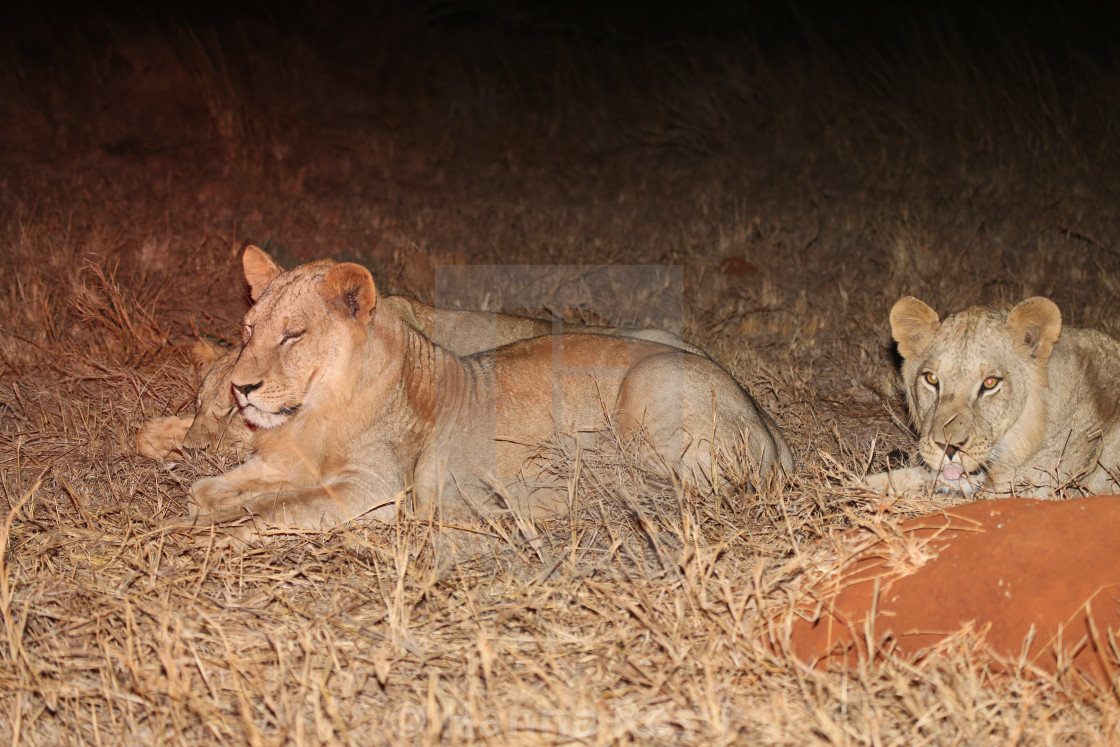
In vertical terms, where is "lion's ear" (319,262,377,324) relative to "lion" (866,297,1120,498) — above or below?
above

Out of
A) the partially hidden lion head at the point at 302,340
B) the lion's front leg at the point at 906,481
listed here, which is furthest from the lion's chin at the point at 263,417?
the lion's front leg at the point at 906,481

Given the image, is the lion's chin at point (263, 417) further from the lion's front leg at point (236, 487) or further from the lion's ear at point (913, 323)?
the lion's ear at point (913, 323)

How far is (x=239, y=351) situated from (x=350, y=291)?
0.80 m

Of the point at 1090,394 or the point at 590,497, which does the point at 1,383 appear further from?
the point at 1090,394

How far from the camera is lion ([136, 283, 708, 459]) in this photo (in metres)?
4.24

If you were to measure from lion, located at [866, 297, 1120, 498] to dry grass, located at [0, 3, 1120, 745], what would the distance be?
0.95 feet

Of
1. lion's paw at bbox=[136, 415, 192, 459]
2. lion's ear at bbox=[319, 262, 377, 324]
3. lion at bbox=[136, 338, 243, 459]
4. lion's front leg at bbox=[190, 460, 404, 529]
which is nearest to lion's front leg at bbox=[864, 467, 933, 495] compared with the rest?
lion's front leg at bbox=[190, 460, 404, 529]

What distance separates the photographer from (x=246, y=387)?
140 inches

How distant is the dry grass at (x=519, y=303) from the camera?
2.61m

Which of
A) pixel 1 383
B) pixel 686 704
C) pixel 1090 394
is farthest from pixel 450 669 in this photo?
pixel 1 383

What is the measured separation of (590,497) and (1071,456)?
168cm

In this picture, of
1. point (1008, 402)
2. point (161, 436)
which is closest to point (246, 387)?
point (161, 436)

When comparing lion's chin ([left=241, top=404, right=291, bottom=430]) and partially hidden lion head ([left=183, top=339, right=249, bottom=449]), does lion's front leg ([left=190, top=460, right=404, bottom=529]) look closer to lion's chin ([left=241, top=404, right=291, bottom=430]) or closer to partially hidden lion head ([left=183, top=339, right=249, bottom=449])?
lion's chin ([left=241, top=404, right=291, bottom=430])

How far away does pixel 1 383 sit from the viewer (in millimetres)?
5082
